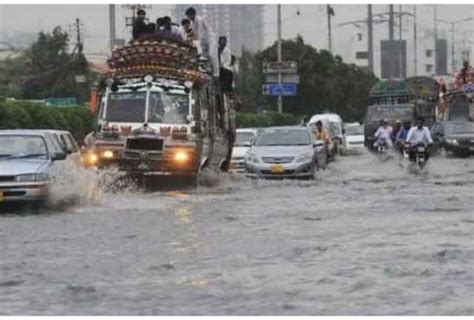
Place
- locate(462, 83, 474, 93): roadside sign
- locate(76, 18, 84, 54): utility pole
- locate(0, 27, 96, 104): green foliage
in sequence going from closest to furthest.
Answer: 1. locate(462, 83, 474, 93): roadside sign
2. locate(76, 18, 84, 54): utility pole
3. locate(0, 27, 96, 104): green foliage

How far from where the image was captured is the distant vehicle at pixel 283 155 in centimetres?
2455

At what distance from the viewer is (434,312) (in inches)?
323

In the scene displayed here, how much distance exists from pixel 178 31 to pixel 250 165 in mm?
3959

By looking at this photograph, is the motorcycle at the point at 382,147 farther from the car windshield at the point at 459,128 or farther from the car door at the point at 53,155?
the car door at the point at 53,155

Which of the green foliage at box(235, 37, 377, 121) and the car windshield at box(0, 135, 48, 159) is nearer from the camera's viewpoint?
the car windshield at box(0, 135, 48, 159)

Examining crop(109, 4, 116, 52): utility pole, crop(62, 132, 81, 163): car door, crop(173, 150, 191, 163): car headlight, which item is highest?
crop(109, 4, 116, 52): utility pole

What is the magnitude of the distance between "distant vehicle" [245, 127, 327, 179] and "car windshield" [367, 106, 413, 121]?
18198mm

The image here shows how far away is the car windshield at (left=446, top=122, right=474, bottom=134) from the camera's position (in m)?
38.1

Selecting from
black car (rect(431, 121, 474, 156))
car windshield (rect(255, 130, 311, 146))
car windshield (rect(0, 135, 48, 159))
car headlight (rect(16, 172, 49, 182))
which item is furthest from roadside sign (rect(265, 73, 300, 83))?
car headlight (rect(16, 172, 49, 182))

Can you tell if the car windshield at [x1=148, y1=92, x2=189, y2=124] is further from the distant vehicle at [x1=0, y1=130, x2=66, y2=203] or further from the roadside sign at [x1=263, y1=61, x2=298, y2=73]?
the roadside sign at [x1=263, y1=61, x2=298, y2=73]

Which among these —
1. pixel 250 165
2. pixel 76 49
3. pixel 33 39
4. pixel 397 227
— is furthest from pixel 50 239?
pixel 33 39

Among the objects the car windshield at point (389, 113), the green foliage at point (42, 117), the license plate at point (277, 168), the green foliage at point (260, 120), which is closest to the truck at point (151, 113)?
the license plate at point (277, 168)

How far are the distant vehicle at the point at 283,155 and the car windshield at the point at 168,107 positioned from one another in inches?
161

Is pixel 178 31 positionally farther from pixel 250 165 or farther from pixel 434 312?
pixel 434 312
